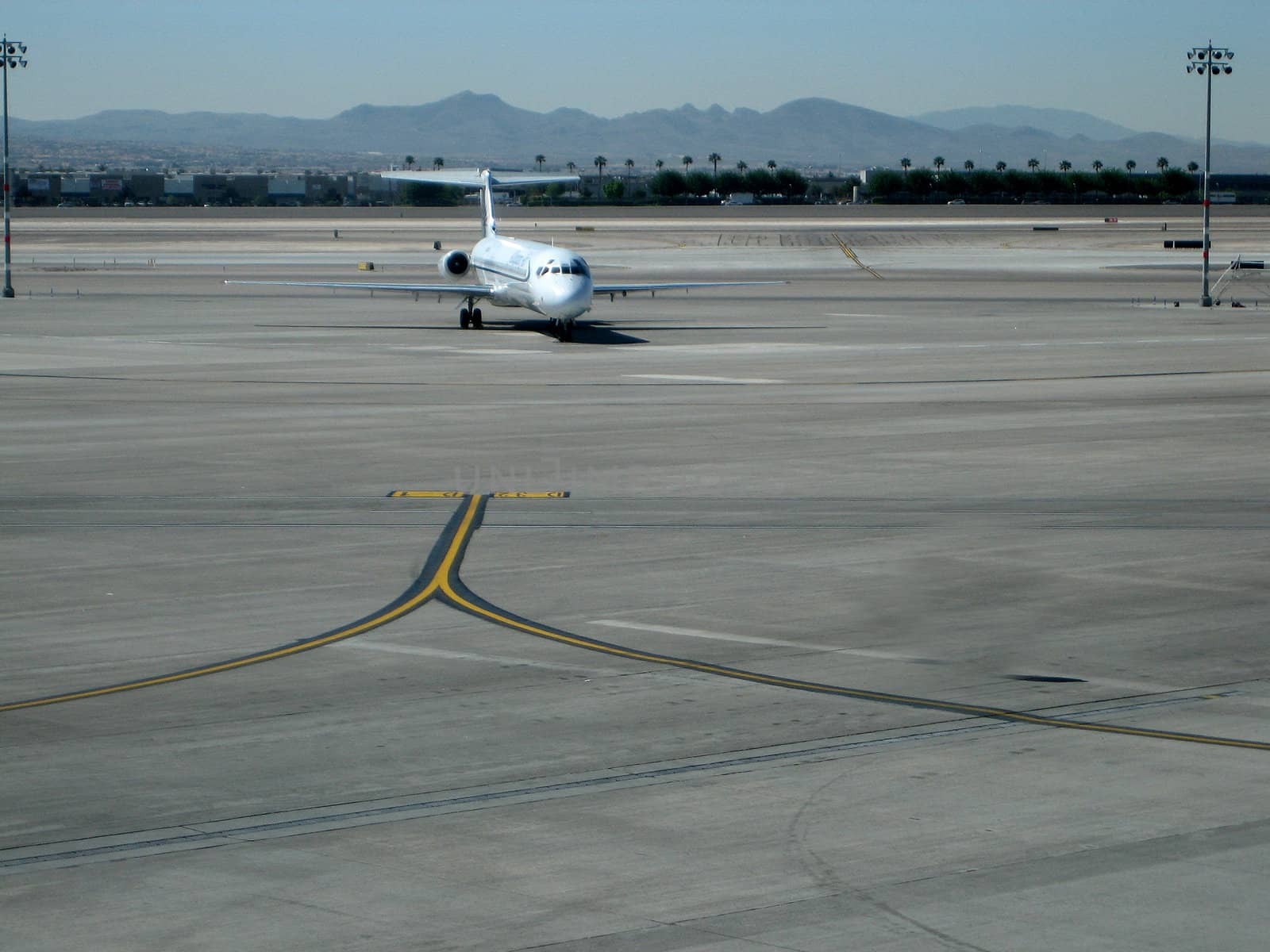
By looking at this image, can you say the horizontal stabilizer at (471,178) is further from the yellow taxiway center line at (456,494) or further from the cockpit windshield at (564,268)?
the yellow taxiway center line at (456,494)

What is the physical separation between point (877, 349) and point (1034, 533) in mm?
28678

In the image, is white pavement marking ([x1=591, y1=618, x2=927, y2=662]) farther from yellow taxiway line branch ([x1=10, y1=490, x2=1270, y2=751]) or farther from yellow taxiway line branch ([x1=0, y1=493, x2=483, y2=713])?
yellow taxiway line branch ([x1=0, y1=493, x2=483, y2=713])

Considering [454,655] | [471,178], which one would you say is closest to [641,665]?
[454,655]

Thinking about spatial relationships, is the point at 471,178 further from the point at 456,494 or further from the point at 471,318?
the point at 456,494

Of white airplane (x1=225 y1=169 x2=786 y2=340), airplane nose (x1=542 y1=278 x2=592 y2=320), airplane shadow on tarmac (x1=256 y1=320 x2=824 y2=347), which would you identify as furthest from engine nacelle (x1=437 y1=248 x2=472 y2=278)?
airplane nose (x1=542 y1=278 x2=592 y2=320)

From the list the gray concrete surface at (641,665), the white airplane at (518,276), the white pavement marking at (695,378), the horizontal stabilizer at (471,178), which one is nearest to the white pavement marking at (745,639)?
the gray concrete surface at (641,665)

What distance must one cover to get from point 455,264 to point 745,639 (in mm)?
45403

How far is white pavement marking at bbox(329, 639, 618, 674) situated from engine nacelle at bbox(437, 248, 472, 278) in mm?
44646

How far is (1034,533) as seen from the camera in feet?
68.3

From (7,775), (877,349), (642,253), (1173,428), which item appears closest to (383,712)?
(7,775)

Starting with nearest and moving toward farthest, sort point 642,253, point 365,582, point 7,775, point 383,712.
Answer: point 7,775 < point 383,712 < point 365,582 < point 642,253

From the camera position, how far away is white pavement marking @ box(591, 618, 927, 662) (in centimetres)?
1488

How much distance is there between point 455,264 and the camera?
59.2 meters

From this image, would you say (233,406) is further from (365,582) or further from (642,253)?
(642,253)
